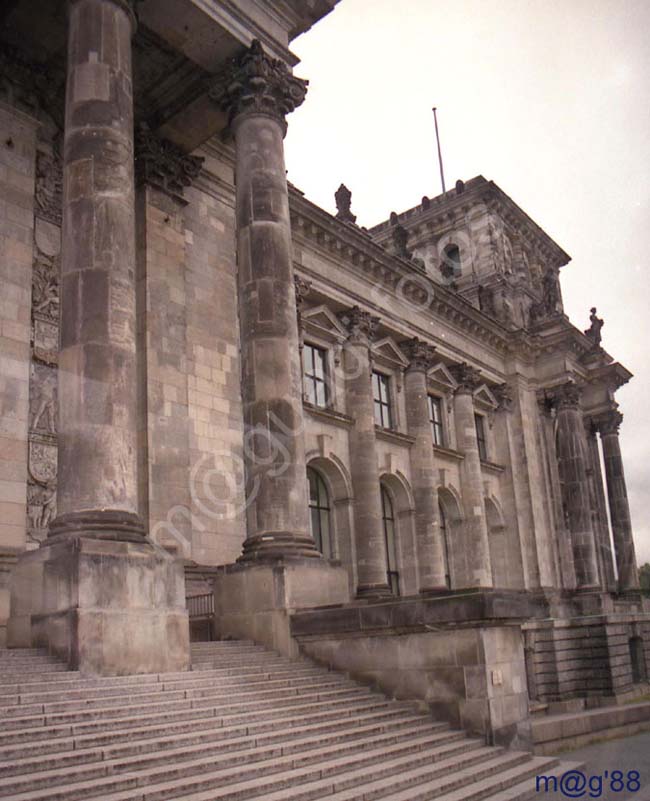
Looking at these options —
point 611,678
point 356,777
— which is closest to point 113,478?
point 356,777

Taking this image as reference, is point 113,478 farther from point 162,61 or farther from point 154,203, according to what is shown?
point 162,61

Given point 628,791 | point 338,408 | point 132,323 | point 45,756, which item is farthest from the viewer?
point 338,408

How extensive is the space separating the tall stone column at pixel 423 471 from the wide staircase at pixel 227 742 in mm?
Result: 14858

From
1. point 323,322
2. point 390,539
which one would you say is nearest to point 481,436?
point 390,539

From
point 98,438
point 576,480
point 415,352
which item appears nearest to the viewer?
point 98,438

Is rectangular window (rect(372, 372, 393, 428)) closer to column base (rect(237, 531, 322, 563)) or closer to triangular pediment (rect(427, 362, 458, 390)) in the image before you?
triangular pediment (rect(427, 362, 458, 390))

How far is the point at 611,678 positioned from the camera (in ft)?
91.0

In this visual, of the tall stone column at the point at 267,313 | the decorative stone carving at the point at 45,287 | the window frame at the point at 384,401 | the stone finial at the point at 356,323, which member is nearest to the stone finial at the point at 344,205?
the stone finial at the point at 356,323

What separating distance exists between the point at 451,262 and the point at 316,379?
16.6m

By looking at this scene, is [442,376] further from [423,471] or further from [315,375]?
[315,375]

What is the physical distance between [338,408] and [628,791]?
15.5m

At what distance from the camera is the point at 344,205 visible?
29797 mm

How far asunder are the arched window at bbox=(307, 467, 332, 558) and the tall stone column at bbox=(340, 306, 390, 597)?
0.86 meters

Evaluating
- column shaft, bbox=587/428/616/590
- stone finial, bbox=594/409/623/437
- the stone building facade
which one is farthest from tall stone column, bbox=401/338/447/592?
column shaft, bbox=587/428/616/590
